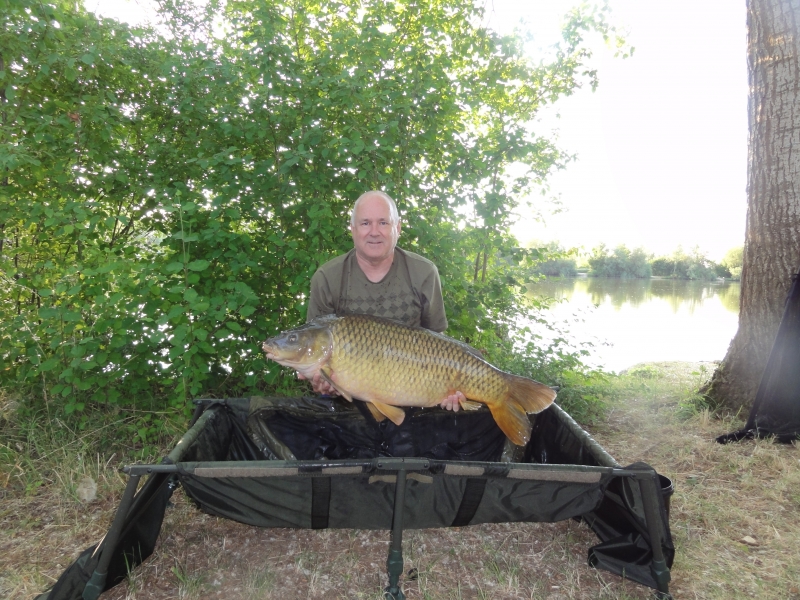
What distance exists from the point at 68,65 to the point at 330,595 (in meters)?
2.06

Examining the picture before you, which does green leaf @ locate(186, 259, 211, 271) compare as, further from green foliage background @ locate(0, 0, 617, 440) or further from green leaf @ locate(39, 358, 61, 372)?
green leaf @ locate(39, 358, 61, 372)

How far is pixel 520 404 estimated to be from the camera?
5.20 feet

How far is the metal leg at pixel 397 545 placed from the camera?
1207mm

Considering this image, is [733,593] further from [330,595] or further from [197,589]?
[197,589]

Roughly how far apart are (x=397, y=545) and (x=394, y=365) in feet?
1.65

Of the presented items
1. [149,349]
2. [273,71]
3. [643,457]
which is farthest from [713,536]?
[273,71]

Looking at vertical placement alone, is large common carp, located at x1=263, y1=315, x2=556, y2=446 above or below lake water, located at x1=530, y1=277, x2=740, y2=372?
above

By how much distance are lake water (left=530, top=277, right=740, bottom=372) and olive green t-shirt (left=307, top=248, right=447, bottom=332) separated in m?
1.81

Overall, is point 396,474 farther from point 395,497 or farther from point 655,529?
point 655,529

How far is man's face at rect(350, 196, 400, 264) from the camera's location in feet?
5.60

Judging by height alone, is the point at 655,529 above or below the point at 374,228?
below

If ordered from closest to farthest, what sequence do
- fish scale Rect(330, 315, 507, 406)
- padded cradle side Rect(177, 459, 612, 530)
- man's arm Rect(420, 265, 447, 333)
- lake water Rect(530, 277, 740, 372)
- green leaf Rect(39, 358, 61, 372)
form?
padded cradle side Rect(177, 459, 612, 530), fish scale Rect(330, 315, 507, 406), green leaf Rect(39, 358, 61, 372), man's arm Rect(420, 265, 447, 333), lake water Rect(530, 277, 740, 372)

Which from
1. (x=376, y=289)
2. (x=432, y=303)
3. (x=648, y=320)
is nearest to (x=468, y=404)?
(x=432, y=303)

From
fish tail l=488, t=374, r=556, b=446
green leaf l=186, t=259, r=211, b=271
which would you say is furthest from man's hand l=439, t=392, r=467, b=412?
green leaf l=186, t=259, r=211, b=271
